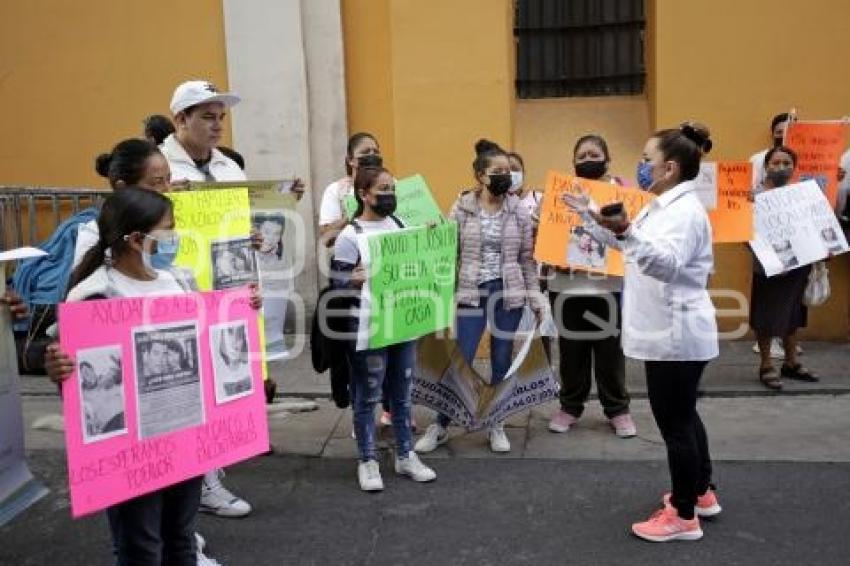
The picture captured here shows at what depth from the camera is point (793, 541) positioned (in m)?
4.00

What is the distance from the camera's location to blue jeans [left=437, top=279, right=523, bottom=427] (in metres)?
5.24

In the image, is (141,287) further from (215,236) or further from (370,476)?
(370,476)

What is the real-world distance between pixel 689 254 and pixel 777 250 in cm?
276

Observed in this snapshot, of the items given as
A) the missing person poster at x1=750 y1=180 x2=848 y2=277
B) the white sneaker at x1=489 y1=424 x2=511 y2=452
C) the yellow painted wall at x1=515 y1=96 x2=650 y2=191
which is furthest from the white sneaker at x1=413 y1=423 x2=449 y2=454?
the yellow painted wall at x1=515 y1=96 x2=650 y2=191

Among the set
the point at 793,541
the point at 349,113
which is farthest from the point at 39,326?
the point at 793,541

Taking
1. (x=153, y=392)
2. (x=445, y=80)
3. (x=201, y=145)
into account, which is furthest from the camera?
(x=445, y=80)

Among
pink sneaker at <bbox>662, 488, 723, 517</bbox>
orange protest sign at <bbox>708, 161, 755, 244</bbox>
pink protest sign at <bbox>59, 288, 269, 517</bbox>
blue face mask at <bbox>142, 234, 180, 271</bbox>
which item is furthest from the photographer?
orange protest sign at <bbox>708, 161, 755, 244</bbox>

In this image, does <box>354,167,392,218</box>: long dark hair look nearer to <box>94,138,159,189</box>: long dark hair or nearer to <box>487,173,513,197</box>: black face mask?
<box>487,173,513,197</box>: black face mask

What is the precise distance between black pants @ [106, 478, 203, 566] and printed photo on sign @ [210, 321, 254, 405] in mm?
343

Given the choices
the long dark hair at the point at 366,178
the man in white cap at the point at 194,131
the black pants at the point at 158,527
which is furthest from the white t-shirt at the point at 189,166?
the black pants at the point at 158,527

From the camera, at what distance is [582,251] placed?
17.6ft

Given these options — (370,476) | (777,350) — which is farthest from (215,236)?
(777,350)

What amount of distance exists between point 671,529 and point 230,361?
6.92ft

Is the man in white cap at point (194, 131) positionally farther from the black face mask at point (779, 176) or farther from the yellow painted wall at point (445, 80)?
the black face mask at point (779, 176)
